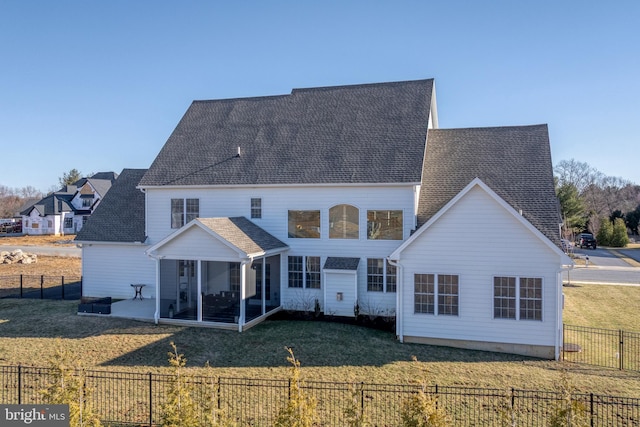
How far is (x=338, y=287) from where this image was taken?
64.4 feet

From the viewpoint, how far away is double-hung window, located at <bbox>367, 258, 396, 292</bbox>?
1956 cm

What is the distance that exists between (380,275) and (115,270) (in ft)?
47.3

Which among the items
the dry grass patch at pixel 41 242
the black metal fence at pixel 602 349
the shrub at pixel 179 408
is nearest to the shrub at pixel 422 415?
the shrub at pixel 179 408

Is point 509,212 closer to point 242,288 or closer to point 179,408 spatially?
point 242,288

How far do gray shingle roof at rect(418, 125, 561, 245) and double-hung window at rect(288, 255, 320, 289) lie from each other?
530 centimetres

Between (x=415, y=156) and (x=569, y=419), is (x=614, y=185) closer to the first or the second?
(x=415, y=156)

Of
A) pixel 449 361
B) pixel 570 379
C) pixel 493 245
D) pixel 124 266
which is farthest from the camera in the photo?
pixel 124 266

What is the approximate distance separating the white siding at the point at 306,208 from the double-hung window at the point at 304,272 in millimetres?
232

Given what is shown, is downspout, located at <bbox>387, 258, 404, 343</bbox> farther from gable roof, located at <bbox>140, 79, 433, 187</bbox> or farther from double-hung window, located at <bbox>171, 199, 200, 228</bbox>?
double-hung window, located at <bbox>171, 199, 200, 228</bbox>

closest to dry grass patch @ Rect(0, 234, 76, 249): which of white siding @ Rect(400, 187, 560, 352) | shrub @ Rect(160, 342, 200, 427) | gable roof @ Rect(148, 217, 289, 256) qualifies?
gable roof @ Rect(148, 217, 289, 256)

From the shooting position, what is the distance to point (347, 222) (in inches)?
794

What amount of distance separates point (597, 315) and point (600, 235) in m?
42.8

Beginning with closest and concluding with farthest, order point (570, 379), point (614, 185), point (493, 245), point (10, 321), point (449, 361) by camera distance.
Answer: point (570, 379)
point (449, 361)
point (493, 245)
point (10, 321)
point (614, 185)

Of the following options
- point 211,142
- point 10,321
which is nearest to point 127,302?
point 10,321
